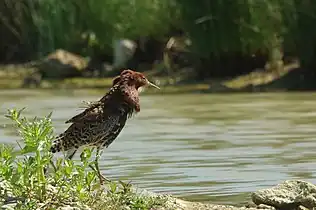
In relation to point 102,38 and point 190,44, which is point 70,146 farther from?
point 102,38

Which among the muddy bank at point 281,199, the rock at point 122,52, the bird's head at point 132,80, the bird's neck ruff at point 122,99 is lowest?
the muddy bank at point 281,199

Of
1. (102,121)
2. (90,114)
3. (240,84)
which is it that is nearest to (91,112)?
(90,114)

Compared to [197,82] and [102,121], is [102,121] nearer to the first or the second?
[102,121]

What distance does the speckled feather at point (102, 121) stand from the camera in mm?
8422

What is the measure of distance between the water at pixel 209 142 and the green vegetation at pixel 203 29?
164cm

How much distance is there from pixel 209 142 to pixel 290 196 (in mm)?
4654

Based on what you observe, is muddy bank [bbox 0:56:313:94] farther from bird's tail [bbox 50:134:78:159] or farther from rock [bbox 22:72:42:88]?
bird's tail [bbox 50:134:78:159]

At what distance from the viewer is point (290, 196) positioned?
744 centimetres

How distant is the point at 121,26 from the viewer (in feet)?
74.1

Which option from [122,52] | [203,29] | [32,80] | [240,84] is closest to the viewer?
[240,84]

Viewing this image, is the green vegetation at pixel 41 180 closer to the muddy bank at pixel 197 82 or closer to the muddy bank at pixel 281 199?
the muddy bank at pixel 281 199

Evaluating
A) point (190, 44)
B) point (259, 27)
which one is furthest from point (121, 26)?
point (259, 27)

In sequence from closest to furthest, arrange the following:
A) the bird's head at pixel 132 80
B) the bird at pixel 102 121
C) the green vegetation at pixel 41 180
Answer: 1. the green vegetation at pixel 41 180
2. the bird at pixel 102 121
3. the bird's head at pixel 132 80

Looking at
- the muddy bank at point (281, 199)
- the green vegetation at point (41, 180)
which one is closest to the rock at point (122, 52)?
the muddy bank at point (281, 199)
